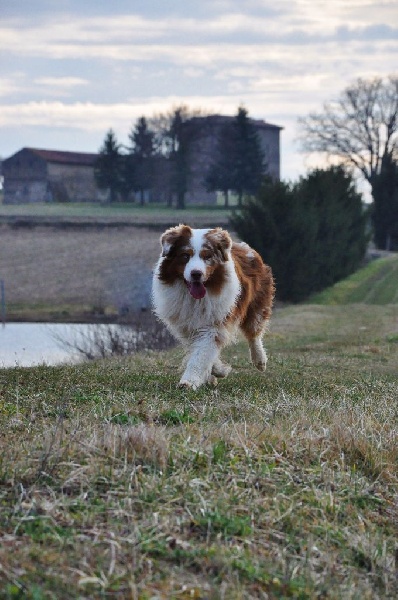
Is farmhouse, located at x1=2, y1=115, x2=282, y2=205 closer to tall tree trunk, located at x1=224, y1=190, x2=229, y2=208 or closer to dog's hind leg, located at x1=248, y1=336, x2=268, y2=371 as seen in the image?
tall tree trunk, located at x1=224, y1=190, x2=229, y2=208

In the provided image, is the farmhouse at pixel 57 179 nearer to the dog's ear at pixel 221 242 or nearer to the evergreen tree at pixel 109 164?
the evergreen tree at pixel 109 164

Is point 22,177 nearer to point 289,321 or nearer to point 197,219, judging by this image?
point 197,219

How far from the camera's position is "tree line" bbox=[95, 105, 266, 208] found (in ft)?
298

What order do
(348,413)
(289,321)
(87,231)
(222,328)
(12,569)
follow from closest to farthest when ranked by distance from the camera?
(12,569) < (348,413) < (222,328) < (289,321) < (87,231)

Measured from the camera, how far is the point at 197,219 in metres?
80.7

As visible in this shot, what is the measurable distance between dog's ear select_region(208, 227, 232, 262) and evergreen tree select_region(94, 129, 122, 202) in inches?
3480

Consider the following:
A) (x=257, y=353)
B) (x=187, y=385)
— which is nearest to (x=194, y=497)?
(x=187, y=385)

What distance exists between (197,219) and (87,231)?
44.3 feet

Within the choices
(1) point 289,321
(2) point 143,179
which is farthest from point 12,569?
(2) point 143,179

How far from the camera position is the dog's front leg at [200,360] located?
10.6 metres

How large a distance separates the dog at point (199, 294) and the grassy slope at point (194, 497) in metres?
1.19

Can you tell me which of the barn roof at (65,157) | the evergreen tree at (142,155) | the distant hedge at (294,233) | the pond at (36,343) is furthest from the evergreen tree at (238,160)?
the pond at (36,343)

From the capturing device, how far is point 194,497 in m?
6.20

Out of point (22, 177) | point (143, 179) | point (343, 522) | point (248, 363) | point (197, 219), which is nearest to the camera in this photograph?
point (343, 522)
